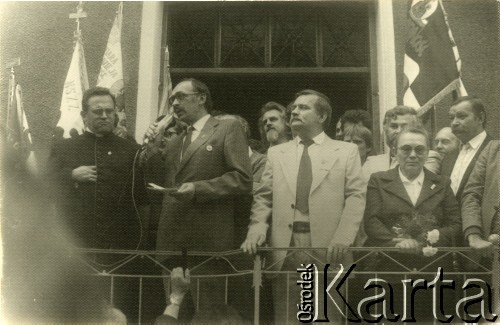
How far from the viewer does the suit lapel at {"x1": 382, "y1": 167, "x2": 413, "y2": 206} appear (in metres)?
5.27

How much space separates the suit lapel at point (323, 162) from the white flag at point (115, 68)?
1.37 m

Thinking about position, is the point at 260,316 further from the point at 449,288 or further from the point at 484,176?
the point at 484,176

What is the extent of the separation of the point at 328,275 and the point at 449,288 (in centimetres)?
75

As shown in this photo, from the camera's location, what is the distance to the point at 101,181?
538 cm

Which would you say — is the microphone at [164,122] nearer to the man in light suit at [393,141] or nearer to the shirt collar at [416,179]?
the man in light suit at [393,141]

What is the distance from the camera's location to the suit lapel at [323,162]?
208 inches

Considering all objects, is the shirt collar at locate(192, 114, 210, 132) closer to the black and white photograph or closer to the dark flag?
the black and white photograph

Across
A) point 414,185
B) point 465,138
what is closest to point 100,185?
point 414,185

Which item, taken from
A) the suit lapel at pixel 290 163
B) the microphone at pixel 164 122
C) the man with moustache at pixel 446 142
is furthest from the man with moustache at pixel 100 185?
the man with moustache at pixel 446 142

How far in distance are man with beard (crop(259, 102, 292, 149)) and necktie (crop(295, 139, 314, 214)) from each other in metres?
0.18

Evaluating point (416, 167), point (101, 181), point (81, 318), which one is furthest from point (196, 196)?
point (416, 167)

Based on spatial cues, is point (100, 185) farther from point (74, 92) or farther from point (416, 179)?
point (416, 179)

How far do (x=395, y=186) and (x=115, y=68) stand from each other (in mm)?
2161

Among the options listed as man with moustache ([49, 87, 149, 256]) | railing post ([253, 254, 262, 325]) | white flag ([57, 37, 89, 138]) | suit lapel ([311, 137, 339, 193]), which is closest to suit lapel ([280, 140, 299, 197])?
suit lapel ([311, 137, 339, 193])
